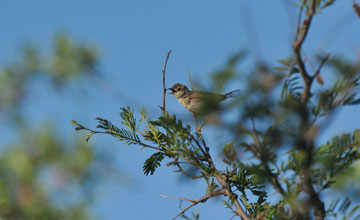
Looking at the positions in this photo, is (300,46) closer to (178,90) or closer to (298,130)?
(298,130)

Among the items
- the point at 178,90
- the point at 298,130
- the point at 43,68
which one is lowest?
the point at 298,130

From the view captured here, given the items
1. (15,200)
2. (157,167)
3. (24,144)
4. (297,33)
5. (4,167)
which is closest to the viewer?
(297,33)

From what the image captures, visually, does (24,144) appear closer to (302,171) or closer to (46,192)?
(46,192)

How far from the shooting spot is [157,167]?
1151 mm

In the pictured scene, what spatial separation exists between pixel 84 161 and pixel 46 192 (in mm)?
633

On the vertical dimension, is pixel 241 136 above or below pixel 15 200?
below

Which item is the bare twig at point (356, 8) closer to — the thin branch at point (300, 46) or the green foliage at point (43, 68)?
the thin branch at point (300, 46)

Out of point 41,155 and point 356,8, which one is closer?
point 356,8

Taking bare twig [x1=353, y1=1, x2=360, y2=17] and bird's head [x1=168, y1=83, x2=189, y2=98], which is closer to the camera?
bare twig [x1=353, y1=1, x2=360, y2=17]

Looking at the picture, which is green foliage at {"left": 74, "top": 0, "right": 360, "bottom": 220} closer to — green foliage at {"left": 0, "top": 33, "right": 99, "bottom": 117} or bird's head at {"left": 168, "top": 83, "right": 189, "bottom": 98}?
bird's head at {"left": 168, "top": 83, "right": 189, "bottom": 98}

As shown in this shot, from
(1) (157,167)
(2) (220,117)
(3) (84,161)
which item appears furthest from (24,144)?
(2) (220,117)

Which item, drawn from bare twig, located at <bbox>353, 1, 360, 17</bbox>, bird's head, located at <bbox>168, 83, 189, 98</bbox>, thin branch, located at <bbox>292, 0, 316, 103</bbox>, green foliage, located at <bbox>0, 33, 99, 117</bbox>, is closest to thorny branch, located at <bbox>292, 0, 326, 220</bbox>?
thin branch, located at <bbox>292, 0, 316, 103</bbox>

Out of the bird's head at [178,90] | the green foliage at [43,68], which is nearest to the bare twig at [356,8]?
the bird's head at [178,90]

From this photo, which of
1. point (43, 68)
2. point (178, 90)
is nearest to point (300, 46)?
point (178, 90)
